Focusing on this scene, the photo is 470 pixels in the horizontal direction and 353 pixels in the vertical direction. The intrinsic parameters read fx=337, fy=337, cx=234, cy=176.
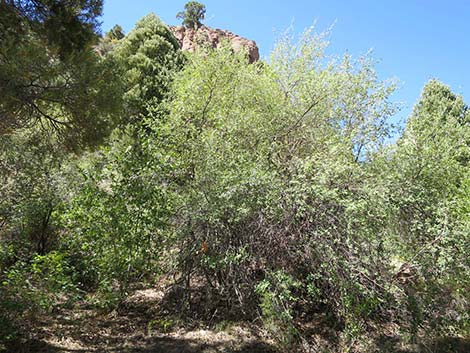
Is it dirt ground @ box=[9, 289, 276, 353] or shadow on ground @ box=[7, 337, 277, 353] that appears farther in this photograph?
dirt ground @ box=[9, 289, 276, 353]

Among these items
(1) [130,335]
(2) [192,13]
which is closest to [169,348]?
(1) [130,335]

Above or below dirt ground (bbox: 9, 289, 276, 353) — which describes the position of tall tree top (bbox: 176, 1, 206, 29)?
above

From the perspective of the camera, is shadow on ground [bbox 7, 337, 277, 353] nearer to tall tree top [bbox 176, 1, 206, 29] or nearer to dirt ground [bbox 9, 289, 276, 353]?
dirt ground [bbox 9, 289, 276, 353]

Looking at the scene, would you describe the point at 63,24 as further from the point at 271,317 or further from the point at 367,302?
the point at 367,302

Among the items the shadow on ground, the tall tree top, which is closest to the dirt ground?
the shadow on ground

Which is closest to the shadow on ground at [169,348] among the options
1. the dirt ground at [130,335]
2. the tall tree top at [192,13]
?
the dirt ground at [130,335]

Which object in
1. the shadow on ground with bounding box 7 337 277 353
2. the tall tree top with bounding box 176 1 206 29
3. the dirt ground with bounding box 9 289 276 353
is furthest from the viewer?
the tall tree top with bounding box 176 1 206 29

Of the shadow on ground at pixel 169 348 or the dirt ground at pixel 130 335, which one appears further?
the dirt ground at pixel 130 335

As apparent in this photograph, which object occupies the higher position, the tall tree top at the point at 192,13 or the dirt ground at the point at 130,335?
the tall tree top at the point at 192,13

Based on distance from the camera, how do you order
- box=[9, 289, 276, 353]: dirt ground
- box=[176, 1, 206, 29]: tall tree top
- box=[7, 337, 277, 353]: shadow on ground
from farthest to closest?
1. box=[176, 1, 206, 29]: tall tree top
2. box=[9, 289, 276, 353]: dirt ground
3. box=[7, 337, 277, 353]: shadow on ground

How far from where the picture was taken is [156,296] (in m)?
6.50

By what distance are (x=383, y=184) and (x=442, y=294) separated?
1.93 m

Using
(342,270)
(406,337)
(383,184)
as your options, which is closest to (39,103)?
(342,270)

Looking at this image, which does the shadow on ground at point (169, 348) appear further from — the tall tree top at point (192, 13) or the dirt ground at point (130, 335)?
the tall tree top at point (192, 13)
